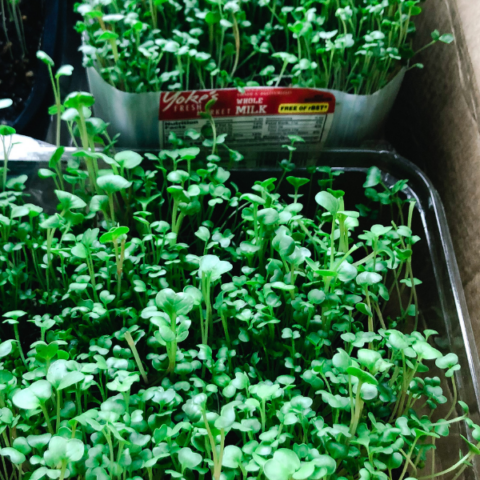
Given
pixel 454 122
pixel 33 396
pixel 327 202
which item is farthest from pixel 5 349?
pixel 454 122

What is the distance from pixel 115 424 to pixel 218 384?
0.16 m

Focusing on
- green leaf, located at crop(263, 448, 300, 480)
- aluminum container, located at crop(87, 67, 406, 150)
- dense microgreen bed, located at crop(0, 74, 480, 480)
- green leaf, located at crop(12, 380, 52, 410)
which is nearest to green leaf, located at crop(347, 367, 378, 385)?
dense microgreen bed, located at crop(0, 74, 480, 480)

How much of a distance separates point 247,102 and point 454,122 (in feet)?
1.42

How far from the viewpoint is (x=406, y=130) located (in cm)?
129

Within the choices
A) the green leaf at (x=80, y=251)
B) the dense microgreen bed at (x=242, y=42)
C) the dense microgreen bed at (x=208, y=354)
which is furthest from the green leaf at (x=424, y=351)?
the dense microgreen bed at (x=242, y=42)

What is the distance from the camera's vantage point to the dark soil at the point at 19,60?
1322 millimetres

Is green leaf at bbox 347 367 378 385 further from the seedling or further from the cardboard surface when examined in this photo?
the cardboard surface

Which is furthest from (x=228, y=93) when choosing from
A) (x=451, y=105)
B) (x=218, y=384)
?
(x=218, y=384)

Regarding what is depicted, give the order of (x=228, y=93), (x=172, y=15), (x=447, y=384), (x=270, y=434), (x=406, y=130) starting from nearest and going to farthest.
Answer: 1. (x=270, y=434)
2. (x=447, y=384)
3. (x=228, y=93)
4. (x=172, y=15)
5. (x=406, y=130)

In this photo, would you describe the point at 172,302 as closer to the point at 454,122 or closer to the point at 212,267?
the point at 212,267

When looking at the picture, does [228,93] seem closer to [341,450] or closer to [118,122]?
[118,122]

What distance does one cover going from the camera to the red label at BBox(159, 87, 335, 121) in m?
1.04

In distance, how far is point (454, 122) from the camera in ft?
3.54

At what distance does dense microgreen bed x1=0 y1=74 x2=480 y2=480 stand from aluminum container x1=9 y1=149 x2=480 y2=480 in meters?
0.03
